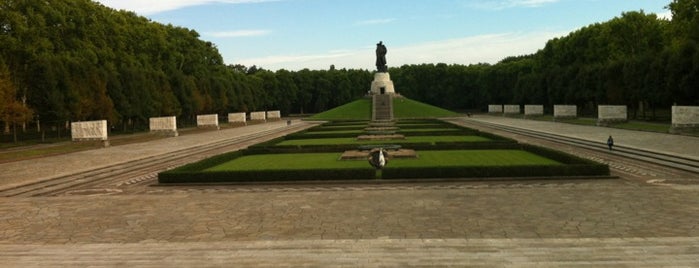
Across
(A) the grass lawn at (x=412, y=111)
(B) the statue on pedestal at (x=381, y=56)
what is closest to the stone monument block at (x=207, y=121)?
(A) the grass lawn at (x=412, y=111)

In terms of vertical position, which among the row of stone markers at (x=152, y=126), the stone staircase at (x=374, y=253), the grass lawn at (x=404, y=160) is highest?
the row of stone markers at (x=152, y=126)

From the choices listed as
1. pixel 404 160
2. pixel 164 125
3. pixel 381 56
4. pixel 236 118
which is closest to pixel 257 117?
pixel 236 118

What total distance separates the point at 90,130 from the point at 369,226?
3496cm

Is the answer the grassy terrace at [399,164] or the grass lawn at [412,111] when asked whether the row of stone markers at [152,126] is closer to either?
the grassy terrace at [399,164]

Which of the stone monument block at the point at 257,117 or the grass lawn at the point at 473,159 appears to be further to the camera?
the stone monument block at the point at 257,117

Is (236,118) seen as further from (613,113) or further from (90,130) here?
(613,113)

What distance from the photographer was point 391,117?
7300 cm

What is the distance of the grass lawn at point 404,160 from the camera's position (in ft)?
74.2

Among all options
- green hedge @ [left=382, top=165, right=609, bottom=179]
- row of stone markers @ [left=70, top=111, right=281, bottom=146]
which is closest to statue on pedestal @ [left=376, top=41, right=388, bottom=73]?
row of stone markers @ [left=70, top=111, right=281, bottom=146]

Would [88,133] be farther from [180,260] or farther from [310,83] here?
[310,83]

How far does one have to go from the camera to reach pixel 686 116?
3722cm

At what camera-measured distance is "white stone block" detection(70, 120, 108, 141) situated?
40.1 metres

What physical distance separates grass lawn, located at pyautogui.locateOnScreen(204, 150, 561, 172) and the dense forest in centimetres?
2352

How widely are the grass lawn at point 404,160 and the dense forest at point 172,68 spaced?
23523 millimetres
